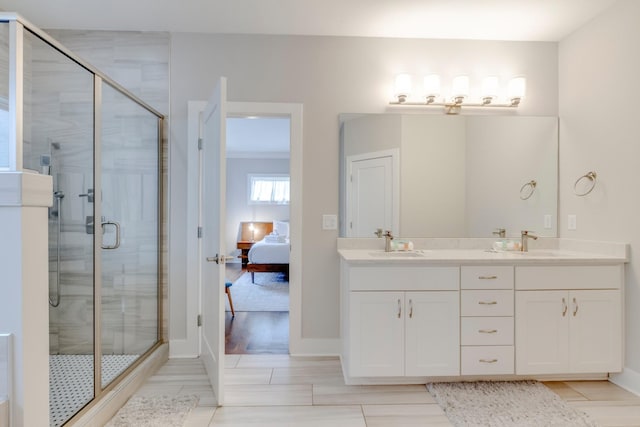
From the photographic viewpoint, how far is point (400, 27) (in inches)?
107

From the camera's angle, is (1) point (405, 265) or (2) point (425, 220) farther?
(2) point (425, 220)

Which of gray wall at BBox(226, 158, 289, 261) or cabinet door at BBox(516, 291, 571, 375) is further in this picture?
gray wall at BBox(226, 158, 289, 261)

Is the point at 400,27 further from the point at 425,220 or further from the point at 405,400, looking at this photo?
the point at 405,400

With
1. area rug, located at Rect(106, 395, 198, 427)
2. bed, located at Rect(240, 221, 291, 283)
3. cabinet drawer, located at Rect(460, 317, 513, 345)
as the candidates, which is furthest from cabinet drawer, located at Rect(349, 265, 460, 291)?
bed, located at Rect(240, 221, 291, 283)

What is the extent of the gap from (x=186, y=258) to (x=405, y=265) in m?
1.69

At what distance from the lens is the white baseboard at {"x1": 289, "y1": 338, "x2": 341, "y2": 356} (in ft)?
9.34

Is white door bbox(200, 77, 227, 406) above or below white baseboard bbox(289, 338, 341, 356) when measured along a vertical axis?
above

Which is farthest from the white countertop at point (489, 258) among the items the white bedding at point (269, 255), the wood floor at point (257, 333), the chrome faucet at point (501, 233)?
the white bedding at point (269, 255)

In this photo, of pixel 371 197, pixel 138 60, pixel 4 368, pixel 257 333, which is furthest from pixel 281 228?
pixel 4 368

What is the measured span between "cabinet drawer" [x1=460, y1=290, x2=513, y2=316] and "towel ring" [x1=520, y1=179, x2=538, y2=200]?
977mm

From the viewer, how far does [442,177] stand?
2.88 m

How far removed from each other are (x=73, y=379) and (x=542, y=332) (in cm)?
293

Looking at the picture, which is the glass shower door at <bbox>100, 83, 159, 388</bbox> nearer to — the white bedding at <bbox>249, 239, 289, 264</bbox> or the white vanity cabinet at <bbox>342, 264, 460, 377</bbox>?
the white vanity cabinet at <bbox>342, 264, 460, 377</bbox>

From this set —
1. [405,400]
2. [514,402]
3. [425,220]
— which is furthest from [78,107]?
[514,402]
